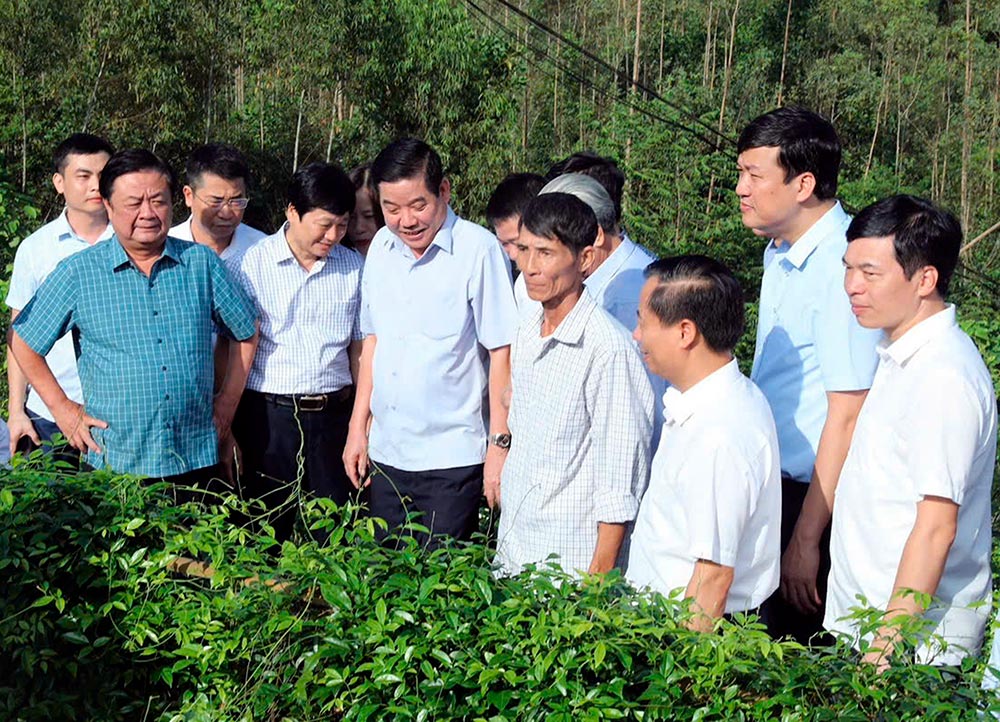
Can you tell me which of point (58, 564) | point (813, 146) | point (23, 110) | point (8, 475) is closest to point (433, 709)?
point (58, 564)

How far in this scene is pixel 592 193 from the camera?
11.7 feet

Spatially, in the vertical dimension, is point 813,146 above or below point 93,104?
below

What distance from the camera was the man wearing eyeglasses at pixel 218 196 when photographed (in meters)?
4.38

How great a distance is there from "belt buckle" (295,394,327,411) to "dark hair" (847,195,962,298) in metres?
2.12

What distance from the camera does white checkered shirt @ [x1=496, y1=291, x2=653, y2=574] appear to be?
3.00 meters

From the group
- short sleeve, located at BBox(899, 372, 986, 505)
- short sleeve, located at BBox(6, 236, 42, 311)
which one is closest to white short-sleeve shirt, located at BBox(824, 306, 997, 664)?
short sleeve, located at BBox(899, 372, 986, 505)

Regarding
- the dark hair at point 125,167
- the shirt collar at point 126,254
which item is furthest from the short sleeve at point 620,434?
the dark hair at point 125,167

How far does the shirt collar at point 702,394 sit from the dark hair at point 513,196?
1415 mm

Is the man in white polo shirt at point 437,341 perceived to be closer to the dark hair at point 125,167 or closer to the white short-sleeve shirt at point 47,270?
the dark hair at point 125,167

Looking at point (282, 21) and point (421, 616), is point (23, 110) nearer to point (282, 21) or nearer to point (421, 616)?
point (282, 21)

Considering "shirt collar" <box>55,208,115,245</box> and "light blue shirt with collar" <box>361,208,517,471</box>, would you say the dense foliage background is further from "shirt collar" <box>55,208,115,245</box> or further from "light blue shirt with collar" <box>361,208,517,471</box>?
"shirt collar" <box>55,208,115,245</box>

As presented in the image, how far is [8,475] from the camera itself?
9.73 ft

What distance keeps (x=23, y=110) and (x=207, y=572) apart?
20.0m

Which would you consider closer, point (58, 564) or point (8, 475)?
point (58, 564)
